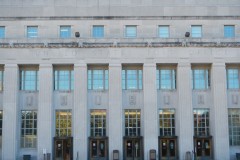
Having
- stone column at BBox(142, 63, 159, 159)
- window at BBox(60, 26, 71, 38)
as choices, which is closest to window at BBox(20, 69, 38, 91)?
window at BBox(60, 26, 71, 38)

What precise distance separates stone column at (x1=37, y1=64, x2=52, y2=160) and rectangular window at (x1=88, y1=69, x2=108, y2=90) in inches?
161

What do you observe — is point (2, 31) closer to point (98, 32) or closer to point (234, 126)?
point (98, 32)

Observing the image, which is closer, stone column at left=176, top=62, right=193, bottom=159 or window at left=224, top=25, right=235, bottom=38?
stone column at left=176, top=62, right=193, bottom=159

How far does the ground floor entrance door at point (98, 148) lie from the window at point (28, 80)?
8.25 m

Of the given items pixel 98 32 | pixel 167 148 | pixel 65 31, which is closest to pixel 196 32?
pixel 98 32

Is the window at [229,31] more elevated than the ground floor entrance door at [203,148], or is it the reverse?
the window at [229,31]

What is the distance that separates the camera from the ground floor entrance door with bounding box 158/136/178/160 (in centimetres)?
4363

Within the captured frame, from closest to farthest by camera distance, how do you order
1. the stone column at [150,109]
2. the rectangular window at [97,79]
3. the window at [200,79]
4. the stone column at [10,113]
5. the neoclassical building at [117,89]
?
the stone column at [10,113] < the stone column at [150,109] < the neoclassical building at [117,89] < the rectangular window at [97,79] < the window at [200,79]

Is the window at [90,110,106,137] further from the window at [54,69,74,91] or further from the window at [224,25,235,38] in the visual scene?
the window at [224,25,235,38]

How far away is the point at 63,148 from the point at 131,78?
10153mm

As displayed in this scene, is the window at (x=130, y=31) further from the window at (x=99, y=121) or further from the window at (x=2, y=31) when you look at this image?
the window at (x=2, y=31)

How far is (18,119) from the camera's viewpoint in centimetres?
4372

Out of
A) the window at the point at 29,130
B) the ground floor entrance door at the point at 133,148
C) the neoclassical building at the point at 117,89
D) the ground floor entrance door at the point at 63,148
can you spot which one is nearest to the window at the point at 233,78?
the neoclassical building at the point at 117,89

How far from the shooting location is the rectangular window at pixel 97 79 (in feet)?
146
